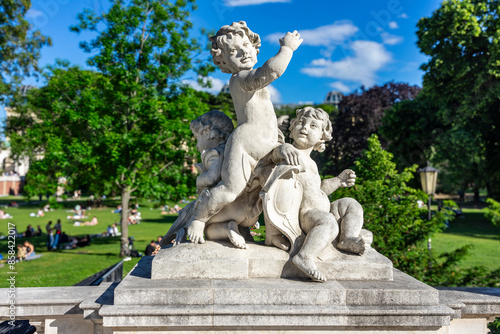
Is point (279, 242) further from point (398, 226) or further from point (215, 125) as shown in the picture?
point (398, 226)

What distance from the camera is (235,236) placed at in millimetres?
3740

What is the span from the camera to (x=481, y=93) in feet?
63.5

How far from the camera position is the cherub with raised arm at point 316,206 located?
351 cm

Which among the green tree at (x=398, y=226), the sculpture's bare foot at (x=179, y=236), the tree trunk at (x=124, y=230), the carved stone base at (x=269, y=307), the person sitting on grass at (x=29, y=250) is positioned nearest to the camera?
the carved stone base at (x=269, y=307)

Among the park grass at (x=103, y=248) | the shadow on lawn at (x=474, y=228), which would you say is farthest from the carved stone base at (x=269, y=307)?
the shadow on lawn at (x=474, y=228)

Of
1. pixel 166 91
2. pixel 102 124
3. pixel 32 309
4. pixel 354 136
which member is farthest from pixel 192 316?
pixel 354 136

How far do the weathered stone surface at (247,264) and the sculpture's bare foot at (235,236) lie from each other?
53mm

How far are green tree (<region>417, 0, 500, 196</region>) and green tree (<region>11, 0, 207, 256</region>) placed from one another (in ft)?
39.6

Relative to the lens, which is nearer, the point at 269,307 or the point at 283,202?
the point at 269,307

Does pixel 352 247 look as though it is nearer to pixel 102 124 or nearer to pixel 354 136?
pixel 102 124

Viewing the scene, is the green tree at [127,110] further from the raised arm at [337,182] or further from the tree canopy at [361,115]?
the tree canopy at [361,115]

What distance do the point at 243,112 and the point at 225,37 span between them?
784mm

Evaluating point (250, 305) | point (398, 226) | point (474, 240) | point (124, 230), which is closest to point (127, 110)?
point (124, 230)

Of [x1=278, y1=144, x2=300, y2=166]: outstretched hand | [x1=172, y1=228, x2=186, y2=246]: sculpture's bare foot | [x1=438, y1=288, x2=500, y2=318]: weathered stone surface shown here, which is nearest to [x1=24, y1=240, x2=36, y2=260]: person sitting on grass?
[x1=172, y1=228, x2=186, y2=246]: sculpture's bare foot
